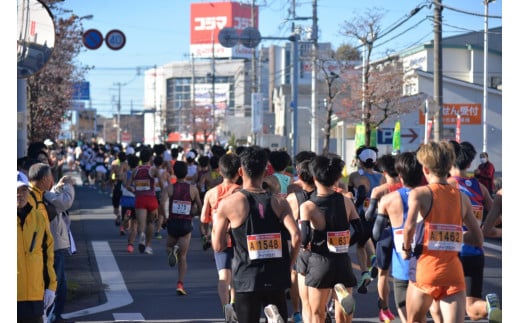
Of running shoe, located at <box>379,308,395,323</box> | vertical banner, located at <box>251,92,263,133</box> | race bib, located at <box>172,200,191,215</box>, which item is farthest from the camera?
vertical banner, located at <box>251,92,263,133</box>

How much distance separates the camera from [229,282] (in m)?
10.0

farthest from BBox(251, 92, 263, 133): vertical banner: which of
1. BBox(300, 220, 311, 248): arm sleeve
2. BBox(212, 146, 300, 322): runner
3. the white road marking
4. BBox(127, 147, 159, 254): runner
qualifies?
BBox(212, 146, 300, 322): runner

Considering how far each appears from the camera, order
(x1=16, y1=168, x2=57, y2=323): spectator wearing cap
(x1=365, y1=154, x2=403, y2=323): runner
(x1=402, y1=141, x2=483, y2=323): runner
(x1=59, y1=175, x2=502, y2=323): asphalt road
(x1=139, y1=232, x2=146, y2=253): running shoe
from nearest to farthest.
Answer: (x1=16, y1=168, x2=57, y2=323): spectator wearing cap < (x1=402, y1=141, x2=483, y2=323): runner < (x1=365, y1=154, x2=403, y2=323): runner < (x1=59, y1=175, x2=502, y2=323): asphalt road < (x1=139, y1=232, x2=146, y2=253): running shoe

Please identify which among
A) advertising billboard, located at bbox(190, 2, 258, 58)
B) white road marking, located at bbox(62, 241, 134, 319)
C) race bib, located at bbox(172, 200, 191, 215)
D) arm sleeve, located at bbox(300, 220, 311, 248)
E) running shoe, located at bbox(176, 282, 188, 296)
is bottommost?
white road marking, located at bbox(62, 241, 134, 319)

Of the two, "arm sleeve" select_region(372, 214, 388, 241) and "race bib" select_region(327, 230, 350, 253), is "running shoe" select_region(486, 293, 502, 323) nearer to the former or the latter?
"arm sleeve" select_region(372, 214, 388, 241)

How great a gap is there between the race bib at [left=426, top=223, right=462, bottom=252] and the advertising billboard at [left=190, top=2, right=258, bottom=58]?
112 m

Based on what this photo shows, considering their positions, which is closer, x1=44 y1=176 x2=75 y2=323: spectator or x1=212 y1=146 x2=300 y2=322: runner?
x1=212 y1=146 x2=300 y2=322: runner

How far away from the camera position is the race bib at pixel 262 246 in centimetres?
740

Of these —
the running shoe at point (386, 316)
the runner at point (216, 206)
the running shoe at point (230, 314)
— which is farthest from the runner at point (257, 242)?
the running shoe at point (386, 316)

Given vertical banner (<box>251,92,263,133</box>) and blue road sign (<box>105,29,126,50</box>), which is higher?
blue road sign (<box>105,29,126,50</box>)

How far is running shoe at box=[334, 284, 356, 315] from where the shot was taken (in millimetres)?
7867

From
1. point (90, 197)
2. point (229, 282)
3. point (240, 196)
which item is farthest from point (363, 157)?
point (90, 197)
